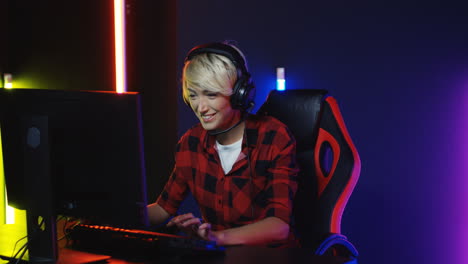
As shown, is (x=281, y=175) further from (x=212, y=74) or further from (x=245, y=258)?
(x=245, y=258)

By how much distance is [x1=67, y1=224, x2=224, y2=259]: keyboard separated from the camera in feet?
3.95

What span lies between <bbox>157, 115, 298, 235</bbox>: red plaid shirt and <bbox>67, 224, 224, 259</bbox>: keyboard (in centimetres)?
48

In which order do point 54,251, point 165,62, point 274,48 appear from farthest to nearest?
point 165,62
point 274,48
point 54,251

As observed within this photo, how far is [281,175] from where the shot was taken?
1697 millimetres

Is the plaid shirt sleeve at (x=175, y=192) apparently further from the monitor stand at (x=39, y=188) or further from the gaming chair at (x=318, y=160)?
the monitor stand at (x=39, y=188)

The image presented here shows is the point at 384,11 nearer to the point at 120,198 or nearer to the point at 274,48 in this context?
the point at 274,48

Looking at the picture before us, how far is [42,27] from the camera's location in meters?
3.23

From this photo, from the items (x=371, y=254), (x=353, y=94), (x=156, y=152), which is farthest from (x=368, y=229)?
(x=156, y=152)

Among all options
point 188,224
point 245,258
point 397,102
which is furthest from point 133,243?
point 397,102

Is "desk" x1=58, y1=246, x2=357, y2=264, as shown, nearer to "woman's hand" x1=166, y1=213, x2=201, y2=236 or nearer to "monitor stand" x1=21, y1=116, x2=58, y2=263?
"monitor stand" x1=21, y1=116, x2=58, y2=263

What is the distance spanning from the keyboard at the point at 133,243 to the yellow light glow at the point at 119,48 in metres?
2.30

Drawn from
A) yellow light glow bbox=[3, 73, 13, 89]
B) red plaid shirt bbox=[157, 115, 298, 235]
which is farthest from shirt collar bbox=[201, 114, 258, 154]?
yellow light glow bbox=[3, 73, 13, 89]

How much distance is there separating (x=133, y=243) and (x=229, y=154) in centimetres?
64

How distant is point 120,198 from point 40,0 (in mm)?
2333
